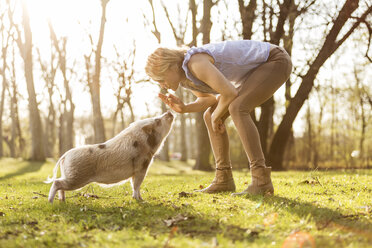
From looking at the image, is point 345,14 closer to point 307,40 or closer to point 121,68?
point 307,40

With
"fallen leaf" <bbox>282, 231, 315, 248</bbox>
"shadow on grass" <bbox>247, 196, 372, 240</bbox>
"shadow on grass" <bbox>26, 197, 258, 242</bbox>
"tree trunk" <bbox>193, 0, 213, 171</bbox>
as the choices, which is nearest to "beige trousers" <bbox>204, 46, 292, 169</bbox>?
"shadow on grass" <bbox>247, 196, 372, 240</bbox>

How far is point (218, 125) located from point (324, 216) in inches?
73.2

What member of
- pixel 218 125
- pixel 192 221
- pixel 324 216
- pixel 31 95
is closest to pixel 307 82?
pixel 218 125

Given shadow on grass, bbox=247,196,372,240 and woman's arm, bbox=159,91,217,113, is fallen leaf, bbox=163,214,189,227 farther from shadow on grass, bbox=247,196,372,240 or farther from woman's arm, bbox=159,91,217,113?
woman's arm, bbox=159,91,217,113

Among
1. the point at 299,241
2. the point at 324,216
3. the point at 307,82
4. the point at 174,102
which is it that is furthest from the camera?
the point at 307,82

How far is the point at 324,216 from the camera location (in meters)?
3.45

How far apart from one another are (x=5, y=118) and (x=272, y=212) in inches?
1747

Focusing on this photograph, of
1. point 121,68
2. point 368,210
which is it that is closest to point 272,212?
point 368,210

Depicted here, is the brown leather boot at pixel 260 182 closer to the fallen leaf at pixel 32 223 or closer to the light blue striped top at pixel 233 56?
the light blue striped top at pixel 233 56

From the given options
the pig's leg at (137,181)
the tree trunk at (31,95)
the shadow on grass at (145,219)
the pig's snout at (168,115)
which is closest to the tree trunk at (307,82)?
the pig's snout at (168,115)

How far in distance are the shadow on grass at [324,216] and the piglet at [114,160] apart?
1.48 m

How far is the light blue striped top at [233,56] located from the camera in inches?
169

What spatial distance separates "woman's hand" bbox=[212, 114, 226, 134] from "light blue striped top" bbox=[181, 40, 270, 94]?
44 centimetres

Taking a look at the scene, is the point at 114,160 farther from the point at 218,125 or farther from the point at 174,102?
the point at 218,125
